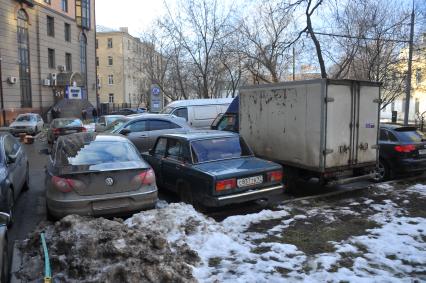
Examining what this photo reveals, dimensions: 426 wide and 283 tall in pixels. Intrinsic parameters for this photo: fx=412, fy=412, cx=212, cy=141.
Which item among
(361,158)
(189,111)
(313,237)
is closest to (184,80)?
(189,111)

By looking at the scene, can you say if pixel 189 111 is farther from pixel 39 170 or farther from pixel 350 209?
pixel 350 209

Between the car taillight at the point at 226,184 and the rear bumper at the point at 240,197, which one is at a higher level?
the car taillight at the point at 226,184

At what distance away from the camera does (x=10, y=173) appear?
23.3ft

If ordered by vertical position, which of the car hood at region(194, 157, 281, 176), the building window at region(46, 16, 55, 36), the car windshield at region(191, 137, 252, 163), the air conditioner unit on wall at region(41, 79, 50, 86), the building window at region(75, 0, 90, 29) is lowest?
the car hood at region(194, 157, 281, 176)

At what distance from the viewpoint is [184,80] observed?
3559 centimetres

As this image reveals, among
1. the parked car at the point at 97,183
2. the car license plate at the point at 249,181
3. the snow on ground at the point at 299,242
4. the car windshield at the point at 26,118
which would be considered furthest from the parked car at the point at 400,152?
the car windshield at the point at 26,118

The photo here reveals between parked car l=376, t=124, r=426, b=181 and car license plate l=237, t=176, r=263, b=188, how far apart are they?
4.34 metres

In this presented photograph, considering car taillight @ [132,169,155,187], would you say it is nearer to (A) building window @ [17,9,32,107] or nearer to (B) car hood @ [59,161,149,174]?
(B) car hood @ [59,161,149,174]

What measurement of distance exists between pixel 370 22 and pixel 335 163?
15937 mm

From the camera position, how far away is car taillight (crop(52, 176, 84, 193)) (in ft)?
19.9

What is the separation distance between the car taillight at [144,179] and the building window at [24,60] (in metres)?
34.8

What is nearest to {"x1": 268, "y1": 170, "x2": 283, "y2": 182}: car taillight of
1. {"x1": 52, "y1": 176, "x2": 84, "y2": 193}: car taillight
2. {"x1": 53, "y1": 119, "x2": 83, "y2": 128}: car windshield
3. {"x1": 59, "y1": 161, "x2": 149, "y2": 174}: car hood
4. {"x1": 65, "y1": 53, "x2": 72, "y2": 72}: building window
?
{"x1": 59, "y1": 161, "x2": 149, "y2": 174}: car hood

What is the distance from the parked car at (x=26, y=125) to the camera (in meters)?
26.8

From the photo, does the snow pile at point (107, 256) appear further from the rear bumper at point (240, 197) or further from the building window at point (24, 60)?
the building window at point (24, 60)
